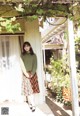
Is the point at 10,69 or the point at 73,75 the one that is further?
the point at 10,69

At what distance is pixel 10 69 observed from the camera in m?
9.88

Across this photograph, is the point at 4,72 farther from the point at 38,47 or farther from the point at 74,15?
the point at 74,15

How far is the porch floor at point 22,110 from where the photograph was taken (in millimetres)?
8023

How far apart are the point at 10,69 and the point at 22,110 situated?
1.90 metres

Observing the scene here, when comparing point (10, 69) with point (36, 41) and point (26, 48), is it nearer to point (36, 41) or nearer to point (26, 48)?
point (36, 41)

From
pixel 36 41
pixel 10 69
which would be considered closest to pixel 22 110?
pixel 10 69

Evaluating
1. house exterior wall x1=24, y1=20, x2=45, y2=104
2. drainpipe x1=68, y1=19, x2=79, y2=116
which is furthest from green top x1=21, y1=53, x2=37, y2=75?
drainpipe x1=68, y1=19, x2=79, y2=116

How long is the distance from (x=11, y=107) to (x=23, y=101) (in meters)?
0.92

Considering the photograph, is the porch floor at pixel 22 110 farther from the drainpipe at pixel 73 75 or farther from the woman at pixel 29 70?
the drainpipe at pixel 73 75

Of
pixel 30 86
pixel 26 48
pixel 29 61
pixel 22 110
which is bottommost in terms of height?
pixel 22 110

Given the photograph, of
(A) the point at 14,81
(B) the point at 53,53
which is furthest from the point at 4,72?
(B) the point at 53,53

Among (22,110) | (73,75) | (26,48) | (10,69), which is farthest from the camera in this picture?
(10,69)

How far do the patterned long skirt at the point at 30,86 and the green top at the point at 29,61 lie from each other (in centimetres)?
27

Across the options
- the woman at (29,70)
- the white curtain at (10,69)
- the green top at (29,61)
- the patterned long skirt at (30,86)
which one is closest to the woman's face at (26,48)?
the woman at (29,70)
